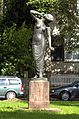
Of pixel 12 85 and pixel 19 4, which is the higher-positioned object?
pixel 19 4

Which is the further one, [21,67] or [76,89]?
[21,67]

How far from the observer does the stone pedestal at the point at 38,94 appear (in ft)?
54.8

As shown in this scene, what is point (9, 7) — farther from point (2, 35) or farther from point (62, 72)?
point (62, 72)

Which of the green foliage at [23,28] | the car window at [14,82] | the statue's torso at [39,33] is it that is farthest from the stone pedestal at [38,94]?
the green foliage at [23,28]

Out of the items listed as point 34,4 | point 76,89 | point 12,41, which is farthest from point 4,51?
point 76,89

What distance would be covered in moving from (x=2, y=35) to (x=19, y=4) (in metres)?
5.40

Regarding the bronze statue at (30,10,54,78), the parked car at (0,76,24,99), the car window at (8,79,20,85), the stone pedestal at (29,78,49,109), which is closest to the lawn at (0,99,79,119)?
the stone pedestal at (29,78,49,109)

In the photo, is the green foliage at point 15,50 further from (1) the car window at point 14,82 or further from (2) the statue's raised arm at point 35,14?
(2) the statue's raised arm at point 35,14

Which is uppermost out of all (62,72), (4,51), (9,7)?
(9,7)

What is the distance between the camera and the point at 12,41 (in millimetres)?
38344

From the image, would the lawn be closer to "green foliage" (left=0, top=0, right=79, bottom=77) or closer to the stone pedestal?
the stone pedestal

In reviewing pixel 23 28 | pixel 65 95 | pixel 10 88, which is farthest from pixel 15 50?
pixel 65 95

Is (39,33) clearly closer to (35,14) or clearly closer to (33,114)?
(35,14)

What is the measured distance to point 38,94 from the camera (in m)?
16.7
